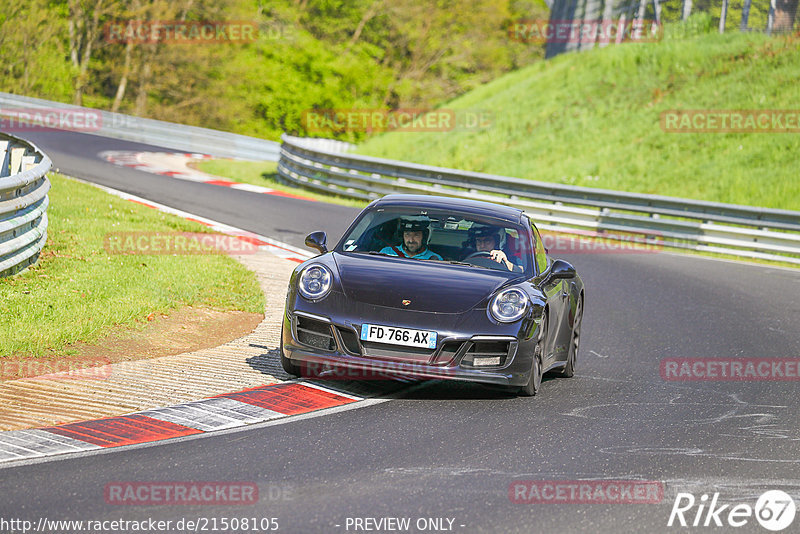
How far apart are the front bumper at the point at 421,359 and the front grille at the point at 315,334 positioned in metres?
0.01

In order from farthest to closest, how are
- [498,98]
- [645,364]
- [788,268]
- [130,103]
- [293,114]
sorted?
[293,114] < [130,103] < [498,98] < [788,268] < [645,364]

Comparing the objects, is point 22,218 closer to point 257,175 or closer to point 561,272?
point 561,272

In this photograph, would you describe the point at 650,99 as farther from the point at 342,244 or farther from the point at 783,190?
the point at 342,244

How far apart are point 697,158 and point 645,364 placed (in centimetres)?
1937

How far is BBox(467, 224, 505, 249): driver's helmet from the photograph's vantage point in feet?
27.2

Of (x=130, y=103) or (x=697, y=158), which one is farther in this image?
(x=130, y=103)

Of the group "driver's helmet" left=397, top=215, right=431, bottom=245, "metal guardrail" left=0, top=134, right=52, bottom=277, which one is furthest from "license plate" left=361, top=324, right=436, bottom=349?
"metal guardrail" left=0, top=134, right=52, bottom=277

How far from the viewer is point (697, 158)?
27.6 meters

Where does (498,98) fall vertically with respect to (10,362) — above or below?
above

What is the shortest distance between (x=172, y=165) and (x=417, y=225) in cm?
2177

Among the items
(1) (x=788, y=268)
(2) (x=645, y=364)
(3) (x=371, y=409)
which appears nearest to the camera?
(3) (x=371, y=409)

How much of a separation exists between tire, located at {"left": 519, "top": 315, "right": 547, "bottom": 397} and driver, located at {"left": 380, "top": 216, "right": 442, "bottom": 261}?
41.5 inches

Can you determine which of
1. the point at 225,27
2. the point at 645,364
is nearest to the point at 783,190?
the point at 645,364

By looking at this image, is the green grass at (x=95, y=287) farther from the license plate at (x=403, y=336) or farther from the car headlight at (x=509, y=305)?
the car headlight at (x=509, y=305)
